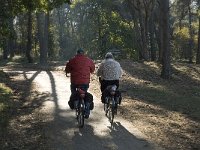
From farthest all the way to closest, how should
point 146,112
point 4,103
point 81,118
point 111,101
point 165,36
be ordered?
1. point 165,36
2. point 4,103
3. point 146,112
4. point 111,101
5. point 81,118

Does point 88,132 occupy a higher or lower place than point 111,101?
lower

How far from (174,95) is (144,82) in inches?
186

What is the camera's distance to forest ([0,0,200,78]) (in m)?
26.6

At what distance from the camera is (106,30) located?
202 feet

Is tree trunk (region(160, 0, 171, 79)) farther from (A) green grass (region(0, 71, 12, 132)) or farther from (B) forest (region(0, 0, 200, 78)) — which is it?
(A) green grass (region(0, 71, 12, 132))

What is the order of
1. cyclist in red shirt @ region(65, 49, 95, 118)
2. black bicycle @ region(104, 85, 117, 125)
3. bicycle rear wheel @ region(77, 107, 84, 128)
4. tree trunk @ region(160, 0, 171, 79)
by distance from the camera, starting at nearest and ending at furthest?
bicycle rear wheel @ region(77, 107, 84, 128)
cyclist in red shirt @ region(65, 49, 95, 118)
black bicycle @ region(104, 85, 117, 125)
tree trunk @ region(160, 0, 171, 79)

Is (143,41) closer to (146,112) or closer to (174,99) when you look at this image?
(174,99)

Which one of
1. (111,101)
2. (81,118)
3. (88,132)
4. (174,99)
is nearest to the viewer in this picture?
(88,132)

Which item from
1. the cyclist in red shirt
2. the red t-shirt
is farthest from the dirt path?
the red t-shirt

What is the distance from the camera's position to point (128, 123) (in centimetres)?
1411

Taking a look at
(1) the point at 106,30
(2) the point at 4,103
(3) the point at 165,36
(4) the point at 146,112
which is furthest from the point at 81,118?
(1) the point at 106,30

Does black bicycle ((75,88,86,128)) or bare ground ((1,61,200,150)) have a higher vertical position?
black bicycle ((75,88,86,128))

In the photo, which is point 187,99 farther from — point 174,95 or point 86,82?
point 86,82

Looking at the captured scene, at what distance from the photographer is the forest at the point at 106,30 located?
2658 centimetres
